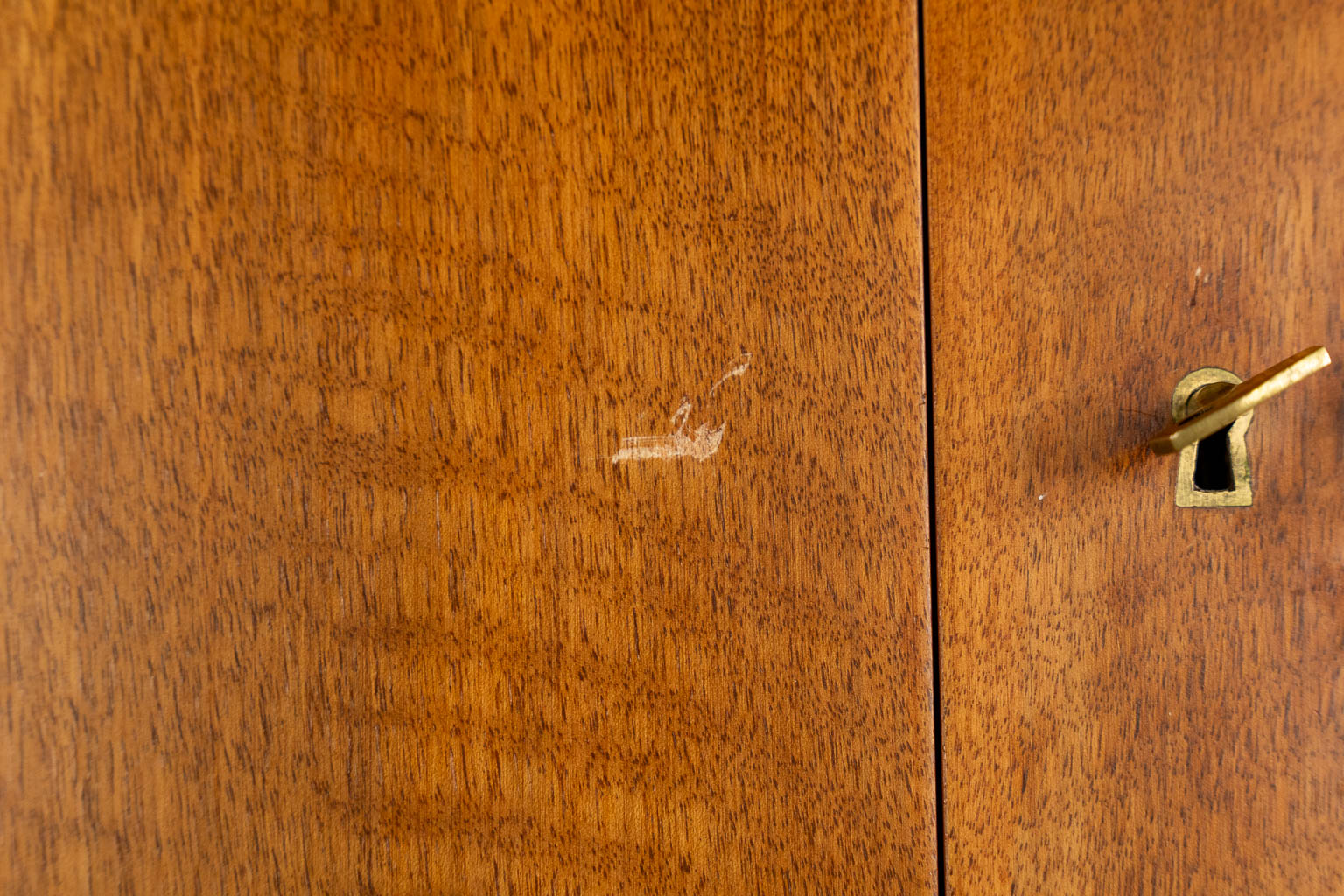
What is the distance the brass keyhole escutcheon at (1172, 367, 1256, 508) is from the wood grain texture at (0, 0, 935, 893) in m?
0.10

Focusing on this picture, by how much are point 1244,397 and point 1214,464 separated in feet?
0.16

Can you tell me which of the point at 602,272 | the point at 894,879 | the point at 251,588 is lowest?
the point at 894,879

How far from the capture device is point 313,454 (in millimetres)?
306

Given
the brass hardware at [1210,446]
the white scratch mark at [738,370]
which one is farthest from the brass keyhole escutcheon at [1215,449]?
the white scratch mark at [738,370]

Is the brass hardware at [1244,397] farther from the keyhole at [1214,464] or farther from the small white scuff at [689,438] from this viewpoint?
the small white scuff at [689,438]

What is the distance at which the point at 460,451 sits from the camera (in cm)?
31

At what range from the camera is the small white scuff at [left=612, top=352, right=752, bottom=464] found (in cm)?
30

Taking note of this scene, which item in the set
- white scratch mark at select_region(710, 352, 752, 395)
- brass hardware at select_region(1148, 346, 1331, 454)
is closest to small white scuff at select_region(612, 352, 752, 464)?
white scratch mark at select_region(710, 352, 752, 395)

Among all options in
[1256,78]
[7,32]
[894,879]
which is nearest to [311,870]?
[894,879]

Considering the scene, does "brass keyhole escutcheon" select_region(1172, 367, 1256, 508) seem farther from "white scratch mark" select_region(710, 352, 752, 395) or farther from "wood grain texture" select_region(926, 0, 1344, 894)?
"white scratch mark" select_region(710, 352, 752, 395)

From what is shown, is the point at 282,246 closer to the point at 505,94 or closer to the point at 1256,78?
the point at 505,94

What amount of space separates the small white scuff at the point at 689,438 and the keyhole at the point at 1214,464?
0.56 ft

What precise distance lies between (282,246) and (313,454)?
8 cm

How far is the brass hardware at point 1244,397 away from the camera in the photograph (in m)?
0.26
